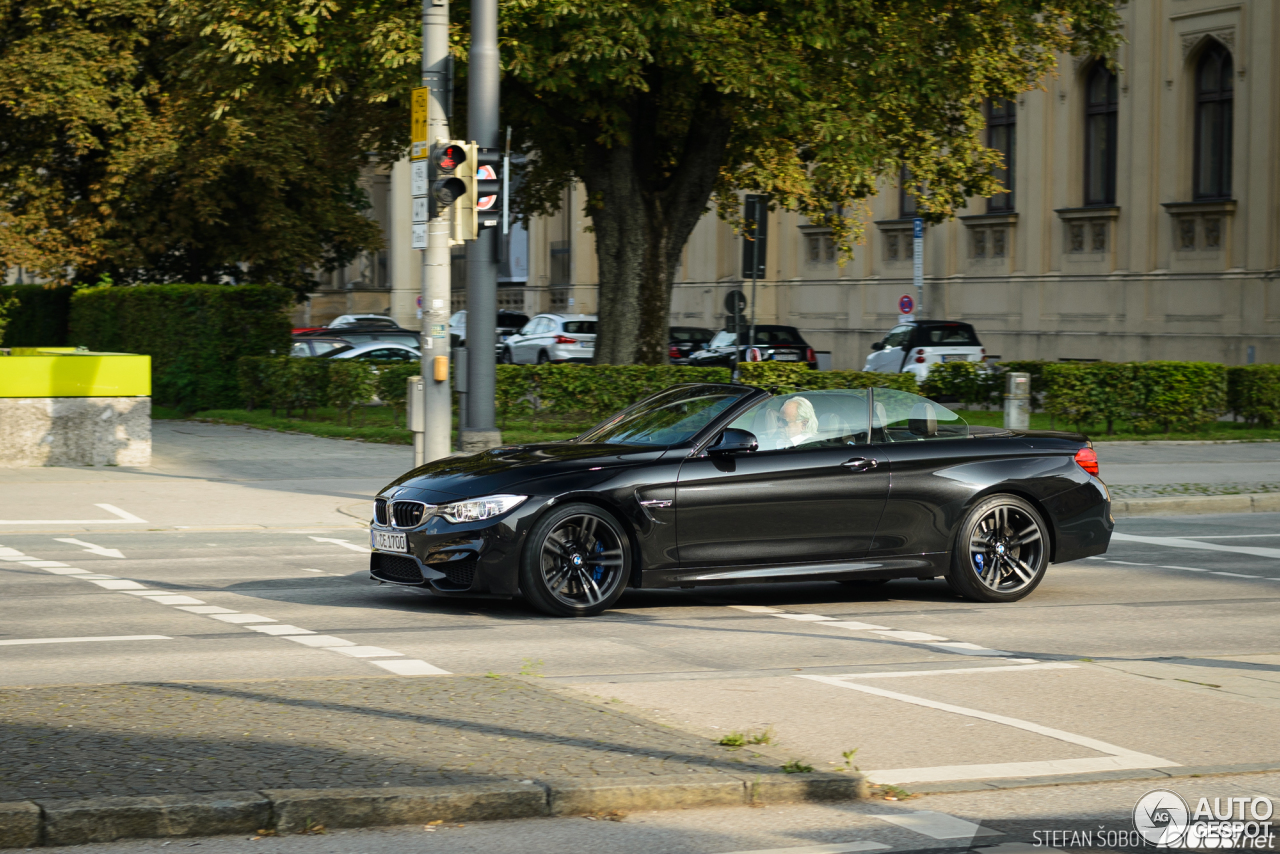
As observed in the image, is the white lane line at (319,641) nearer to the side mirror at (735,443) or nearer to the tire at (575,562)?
the tire at (575,562)

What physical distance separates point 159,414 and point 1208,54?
2403 cm

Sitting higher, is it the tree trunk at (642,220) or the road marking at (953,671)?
the tree trunk at (642,220)

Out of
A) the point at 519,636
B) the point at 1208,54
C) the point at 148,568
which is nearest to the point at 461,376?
the point at 148,568

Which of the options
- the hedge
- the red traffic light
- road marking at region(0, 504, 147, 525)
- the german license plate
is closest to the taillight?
the german license plate

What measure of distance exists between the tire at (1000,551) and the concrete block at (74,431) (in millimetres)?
11758

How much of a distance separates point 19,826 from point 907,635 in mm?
5672

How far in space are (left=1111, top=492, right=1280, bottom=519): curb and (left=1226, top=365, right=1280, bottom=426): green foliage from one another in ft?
26.8

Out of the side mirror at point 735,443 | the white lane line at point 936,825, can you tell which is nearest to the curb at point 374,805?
the white lane line at point 936,825

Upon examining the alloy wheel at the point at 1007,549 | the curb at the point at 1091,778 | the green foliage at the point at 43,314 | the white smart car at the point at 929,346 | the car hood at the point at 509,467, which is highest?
the green foliage at the point at 43,314

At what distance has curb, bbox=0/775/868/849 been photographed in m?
4.94

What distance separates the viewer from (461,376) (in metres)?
15.9

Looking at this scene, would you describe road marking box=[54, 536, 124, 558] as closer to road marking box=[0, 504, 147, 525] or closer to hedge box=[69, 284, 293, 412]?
road marking box=[0, 504, 147, 525]

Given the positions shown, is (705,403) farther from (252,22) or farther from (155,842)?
(252,22)

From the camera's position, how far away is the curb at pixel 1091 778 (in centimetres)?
580
